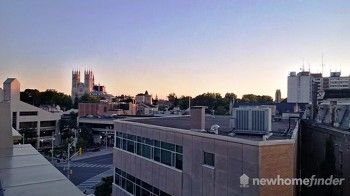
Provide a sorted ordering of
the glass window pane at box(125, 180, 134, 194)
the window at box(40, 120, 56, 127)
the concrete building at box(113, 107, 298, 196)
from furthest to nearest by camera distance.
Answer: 1. the window at box(40, 120, 56, 127)
2. the glass window pane at box(125, 180, 134, 194)
3. the concrete building at box(113, 107, 298, 196)

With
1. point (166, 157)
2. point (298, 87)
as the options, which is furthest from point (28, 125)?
point (298, 87)

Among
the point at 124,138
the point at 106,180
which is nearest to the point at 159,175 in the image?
the point at 124,138

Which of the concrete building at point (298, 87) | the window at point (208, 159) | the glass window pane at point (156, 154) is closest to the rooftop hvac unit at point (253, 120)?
the window at point (208, 159)

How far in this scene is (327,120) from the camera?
2636 cm

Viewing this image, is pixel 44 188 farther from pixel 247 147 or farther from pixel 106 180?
pixel 106 180

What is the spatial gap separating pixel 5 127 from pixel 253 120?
1211 centimetres

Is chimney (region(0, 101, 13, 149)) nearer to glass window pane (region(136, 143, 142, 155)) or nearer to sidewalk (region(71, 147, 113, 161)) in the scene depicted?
glass window pane (region(136, 143, 142, 155))

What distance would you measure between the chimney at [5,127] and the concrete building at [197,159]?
8.24 m

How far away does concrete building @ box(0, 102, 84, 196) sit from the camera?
8422mm

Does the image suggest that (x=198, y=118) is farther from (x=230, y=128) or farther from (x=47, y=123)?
(x=47, y=123)

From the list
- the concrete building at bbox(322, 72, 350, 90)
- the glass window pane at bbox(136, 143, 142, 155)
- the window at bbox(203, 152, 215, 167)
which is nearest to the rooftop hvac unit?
the window at bbox(203, 152, 215, 167)

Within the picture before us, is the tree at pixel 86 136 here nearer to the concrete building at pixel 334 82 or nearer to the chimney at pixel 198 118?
the chimney at pixel 198 118

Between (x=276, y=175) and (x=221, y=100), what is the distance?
122121 millimetres

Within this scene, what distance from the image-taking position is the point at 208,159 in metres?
16.3
